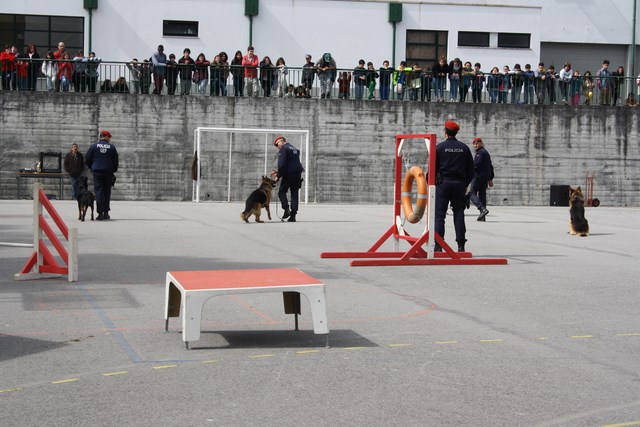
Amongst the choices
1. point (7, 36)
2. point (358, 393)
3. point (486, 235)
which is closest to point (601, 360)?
point (358, 393)

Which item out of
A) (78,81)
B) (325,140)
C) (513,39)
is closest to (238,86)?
(325,140)

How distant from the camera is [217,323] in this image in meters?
8.91

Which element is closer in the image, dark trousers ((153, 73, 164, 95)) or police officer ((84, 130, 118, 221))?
police officer ((84, 130, 118, 221))

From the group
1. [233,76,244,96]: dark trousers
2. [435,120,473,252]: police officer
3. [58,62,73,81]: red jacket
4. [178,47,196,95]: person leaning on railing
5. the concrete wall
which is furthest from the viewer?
[233,76,244,96]: dark trousers

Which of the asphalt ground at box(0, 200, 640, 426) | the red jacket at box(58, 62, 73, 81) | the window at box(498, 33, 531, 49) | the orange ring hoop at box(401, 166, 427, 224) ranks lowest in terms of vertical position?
the asphalt ground at box(0, 200, 640, 426)

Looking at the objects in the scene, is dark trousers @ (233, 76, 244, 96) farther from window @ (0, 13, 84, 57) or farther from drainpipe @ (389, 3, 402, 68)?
drainpipe @ (389, 3, 402, 68)

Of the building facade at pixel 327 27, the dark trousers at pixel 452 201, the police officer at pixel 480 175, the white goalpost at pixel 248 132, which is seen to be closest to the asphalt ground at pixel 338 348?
the dark trousers at pixel 452 201

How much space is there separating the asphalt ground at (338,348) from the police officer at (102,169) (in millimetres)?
7131

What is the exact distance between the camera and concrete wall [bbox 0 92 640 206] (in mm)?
33250

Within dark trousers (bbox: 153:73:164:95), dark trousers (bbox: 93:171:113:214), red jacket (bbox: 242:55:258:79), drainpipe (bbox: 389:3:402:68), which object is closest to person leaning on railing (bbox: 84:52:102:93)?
dark trousers (bbox: 153:73:164:95)

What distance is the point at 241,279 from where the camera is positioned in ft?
27.1

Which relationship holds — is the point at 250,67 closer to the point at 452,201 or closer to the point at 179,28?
the point at 179,28

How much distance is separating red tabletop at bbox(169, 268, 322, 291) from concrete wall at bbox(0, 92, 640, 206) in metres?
25.2

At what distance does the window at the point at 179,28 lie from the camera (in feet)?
124
